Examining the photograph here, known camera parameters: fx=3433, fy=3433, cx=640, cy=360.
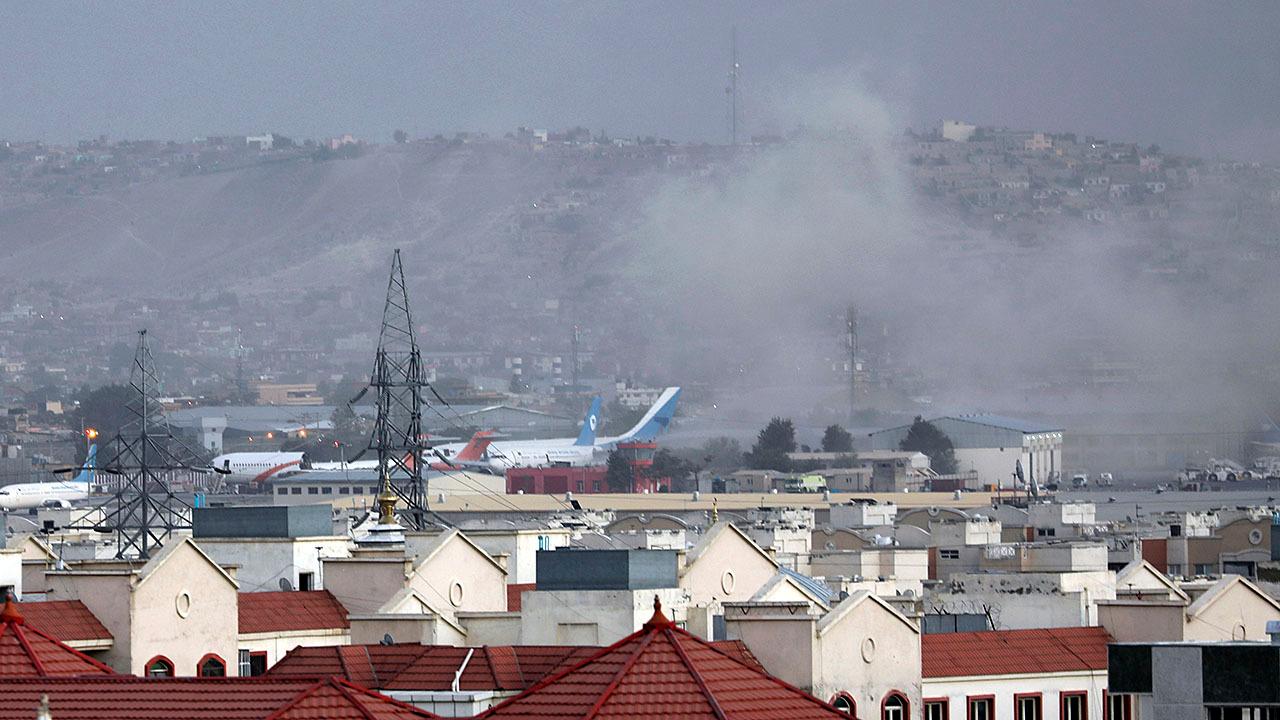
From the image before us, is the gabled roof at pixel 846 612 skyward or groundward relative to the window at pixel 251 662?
skyward

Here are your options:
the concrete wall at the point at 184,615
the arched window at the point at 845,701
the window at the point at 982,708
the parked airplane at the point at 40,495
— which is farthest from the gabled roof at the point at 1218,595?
the parked airplane at the point at 40,495

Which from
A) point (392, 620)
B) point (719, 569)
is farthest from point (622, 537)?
point (392, 620)

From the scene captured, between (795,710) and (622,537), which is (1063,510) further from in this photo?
(795,710)

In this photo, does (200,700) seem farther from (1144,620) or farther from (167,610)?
(1144,620)

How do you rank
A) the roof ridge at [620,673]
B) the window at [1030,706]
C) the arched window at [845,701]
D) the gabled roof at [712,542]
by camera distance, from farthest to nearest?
the gabled roof at [712,542] < the window at [1030,706] < the arched window at [845,701] < the roof ridge at [620,673]

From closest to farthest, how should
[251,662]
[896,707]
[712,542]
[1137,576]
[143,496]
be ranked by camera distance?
[896,707] → [251,662] → [712,542] → [1137,576] → [143,496]

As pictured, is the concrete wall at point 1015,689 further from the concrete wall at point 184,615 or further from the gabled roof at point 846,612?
the concrete wall at point 184,615

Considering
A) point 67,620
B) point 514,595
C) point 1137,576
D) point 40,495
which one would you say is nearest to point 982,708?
point 67,620
